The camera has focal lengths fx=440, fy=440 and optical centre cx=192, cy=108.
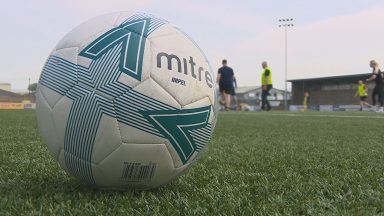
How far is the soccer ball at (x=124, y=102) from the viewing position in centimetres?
188

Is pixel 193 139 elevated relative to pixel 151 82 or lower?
lower

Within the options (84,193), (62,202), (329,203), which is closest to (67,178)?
(84,193)

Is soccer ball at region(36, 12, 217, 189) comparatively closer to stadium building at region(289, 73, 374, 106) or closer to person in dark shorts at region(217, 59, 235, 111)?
person in dark shorts at region(217, 59, 235, 111)

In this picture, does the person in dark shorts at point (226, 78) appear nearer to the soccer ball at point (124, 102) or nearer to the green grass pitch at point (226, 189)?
the green grass pitch at point (226, 189)

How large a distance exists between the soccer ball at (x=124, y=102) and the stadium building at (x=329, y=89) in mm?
51804

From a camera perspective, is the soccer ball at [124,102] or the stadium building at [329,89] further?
the stadium building at [329,89]

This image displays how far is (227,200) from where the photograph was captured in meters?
2.02

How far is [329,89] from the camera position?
56312 millimetres

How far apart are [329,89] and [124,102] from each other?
2258 inches

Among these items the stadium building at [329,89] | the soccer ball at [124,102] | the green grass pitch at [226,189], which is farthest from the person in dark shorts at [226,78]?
the stadium building at [329,89]

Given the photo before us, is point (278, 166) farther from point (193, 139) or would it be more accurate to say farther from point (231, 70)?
point (231, 70)

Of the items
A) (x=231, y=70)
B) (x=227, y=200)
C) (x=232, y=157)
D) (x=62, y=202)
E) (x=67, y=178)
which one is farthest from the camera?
(x=231, y=70)

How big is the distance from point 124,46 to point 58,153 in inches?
24.1

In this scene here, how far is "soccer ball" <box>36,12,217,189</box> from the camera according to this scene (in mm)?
1878
